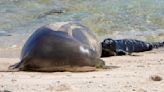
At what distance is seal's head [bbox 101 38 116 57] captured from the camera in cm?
781

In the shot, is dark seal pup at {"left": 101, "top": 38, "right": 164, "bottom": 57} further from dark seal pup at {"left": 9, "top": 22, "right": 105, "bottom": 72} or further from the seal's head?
dark seal pup at {"left": 9, "top": 22, "right": 105, "bottom": 72}

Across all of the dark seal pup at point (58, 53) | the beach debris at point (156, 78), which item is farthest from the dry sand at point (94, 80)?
the dark seal pup at point (58, 53)

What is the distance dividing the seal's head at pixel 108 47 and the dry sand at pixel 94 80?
1305mm

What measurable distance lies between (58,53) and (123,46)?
2.58 metres

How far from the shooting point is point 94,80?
4.92 meters

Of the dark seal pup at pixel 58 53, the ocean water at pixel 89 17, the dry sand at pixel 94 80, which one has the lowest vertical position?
the dry sand at pixel 94 80

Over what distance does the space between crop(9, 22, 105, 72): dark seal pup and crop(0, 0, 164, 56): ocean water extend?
2.90 metres

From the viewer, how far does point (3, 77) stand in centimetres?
525

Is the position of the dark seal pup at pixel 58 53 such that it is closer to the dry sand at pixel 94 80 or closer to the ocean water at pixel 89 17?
the dry sand at pixel 94 80

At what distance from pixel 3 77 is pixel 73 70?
985mm

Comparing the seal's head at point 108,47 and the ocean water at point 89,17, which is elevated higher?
the ocean water at point 89,17

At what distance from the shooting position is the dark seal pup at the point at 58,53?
19.5 feet

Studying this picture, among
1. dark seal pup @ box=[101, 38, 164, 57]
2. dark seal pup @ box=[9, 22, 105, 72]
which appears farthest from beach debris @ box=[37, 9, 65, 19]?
dark seal pup @ box=[9, 22, 105, 72]

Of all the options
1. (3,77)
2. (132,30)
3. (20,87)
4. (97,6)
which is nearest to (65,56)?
(3,77)
